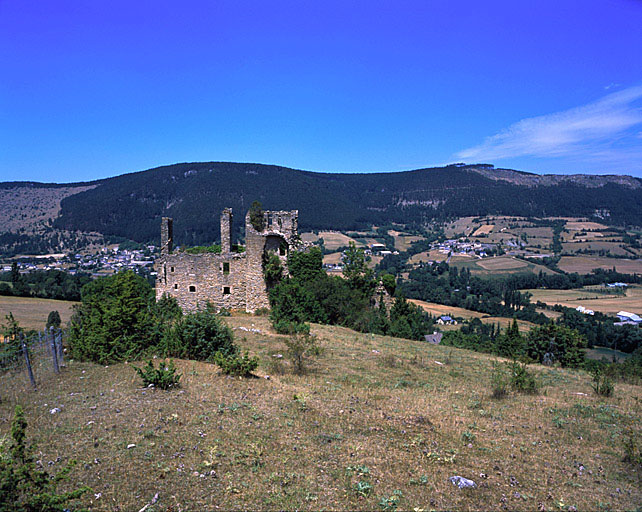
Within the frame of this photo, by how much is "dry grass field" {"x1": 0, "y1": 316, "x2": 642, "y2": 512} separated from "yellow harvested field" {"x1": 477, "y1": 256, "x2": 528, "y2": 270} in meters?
117

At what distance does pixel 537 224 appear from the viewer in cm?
18662

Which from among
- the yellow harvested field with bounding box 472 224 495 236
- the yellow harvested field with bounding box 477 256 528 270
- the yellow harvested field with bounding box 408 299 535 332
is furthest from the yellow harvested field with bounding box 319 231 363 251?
the yellow harvested field with bounding box 472 224 495 236

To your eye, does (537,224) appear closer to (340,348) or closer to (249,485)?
(340,348)

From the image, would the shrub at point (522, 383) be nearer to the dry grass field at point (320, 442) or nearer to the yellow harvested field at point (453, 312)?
the dry grass field at point (320, 442)

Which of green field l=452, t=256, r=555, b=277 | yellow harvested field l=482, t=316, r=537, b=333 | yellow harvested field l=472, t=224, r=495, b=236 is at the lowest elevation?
yellow harvested field l=482, t=316, r=537, b=333

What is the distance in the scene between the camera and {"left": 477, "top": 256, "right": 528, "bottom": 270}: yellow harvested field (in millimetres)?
122250

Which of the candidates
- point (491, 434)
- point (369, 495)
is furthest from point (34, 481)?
point (491, 434)

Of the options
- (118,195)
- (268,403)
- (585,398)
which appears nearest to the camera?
(268,403)

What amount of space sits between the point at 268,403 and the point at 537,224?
204m

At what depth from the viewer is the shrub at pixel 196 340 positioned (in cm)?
1506

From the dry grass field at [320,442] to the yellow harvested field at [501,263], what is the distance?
385ft

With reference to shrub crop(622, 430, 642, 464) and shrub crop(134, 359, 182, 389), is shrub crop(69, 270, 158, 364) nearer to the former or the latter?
shrub crop(134, 359, 182, 389)

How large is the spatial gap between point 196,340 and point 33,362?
5015 mm

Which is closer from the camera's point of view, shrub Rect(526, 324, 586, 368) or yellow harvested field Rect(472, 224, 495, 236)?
shrub Rect(526, 324, 586, 368)
